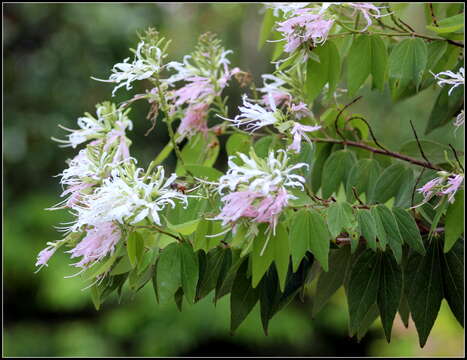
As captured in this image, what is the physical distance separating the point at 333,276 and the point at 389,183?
133 mm

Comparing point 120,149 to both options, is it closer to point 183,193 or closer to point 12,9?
point 183,193

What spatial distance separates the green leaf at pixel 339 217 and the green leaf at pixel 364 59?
172 mm

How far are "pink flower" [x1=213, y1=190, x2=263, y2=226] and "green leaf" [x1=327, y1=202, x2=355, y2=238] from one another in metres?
0.08

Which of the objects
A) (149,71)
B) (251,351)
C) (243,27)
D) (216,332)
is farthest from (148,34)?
(243,27)

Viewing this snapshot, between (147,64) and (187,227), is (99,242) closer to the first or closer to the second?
(187,227)

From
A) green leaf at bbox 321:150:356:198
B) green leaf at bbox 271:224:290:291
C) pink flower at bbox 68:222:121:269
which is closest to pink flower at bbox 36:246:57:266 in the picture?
pink flower at bbox 68:222:121:269

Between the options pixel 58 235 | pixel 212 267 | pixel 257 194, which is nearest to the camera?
pixel 257 194

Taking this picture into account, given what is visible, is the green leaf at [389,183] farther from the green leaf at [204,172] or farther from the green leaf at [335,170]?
the green leaf at [204,172]

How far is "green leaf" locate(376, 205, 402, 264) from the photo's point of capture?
2.11 feet

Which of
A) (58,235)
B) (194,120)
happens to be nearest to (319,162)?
(194,120)

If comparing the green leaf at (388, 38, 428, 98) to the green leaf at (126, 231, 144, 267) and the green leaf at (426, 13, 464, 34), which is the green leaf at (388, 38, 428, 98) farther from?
the green leaf at (126, 231, 144, 267)

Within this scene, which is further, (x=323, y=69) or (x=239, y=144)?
(x=239, y=144)

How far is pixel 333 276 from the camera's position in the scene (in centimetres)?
76

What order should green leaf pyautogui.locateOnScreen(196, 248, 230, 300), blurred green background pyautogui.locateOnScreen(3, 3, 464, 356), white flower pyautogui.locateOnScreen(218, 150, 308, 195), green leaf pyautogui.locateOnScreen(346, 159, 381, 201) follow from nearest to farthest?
white flower pyautogui.locateOnScreen(218, 150, 308, 195) < green leaf pyautogui.locateOnScreen(196, 248, 230, 300) < green leaf pyautogui.locateOnScreen(346, 159, 381, 201) < blurred green background pyautogui.locateOnScreen(3, 3, 464, 356)
